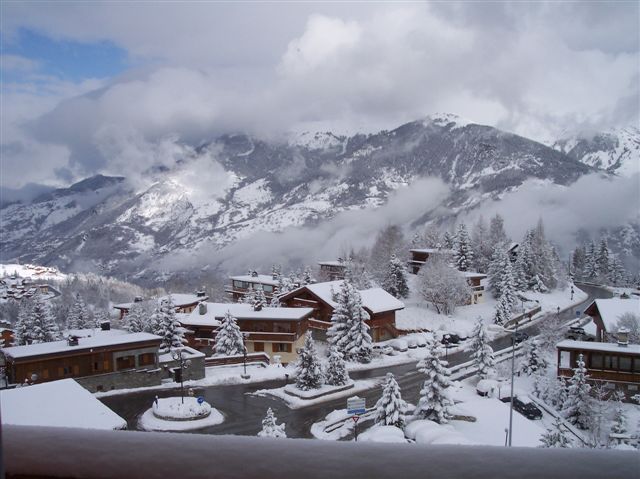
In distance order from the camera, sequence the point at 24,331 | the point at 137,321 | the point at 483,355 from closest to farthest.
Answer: the point at 483,355, the point at 24,331, the point at 137,321

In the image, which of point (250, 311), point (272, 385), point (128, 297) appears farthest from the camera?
point (128, 297)

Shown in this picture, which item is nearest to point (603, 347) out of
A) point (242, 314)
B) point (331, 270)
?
point (242, 314)

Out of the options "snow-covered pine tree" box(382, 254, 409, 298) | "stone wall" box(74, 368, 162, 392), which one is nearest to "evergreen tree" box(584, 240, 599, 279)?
"snow-covered pine tree" box(382, 254, 409, 298)

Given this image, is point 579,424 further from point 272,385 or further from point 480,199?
point 480,199

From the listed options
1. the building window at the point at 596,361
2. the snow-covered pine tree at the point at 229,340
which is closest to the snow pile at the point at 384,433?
the building window at the point at 596,361

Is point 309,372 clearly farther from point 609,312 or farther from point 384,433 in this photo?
point 609,312

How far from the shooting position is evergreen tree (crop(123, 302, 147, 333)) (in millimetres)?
39269

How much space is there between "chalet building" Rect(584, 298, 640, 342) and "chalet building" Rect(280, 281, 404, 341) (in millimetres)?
14321

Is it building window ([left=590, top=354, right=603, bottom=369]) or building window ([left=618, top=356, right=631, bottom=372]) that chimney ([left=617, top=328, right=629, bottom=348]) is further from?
building window ([left=590, top=354, right=603, bottom=369])

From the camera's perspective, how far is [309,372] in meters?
26.1

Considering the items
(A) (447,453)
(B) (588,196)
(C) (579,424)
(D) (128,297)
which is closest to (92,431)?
(A) (447,453)

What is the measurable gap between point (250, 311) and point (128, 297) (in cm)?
8849

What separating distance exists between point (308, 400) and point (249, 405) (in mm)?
2984

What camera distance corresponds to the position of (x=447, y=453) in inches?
58.3
